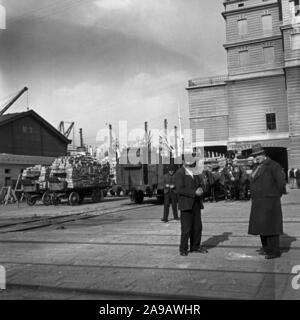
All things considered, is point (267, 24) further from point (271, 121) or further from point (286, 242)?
point (286, 242)

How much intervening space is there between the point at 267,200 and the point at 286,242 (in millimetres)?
1958

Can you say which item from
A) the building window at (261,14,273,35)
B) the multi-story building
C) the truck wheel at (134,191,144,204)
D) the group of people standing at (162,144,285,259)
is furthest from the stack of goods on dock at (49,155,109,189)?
the building window at (261,14,273,35)

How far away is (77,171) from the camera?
79.3ft

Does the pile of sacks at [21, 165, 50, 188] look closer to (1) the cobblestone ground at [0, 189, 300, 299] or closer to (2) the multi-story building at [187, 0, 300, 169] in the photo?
(1) the cobblestone ground at [0, 189, 300, 299]

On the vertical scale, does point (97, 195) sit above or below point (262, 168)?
below

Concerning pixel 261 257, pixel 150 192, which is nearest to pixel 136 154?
pixel 150 192

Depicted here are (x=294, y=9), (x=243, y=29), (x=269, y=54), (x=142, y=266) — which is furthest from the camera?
(x=243, y=29)

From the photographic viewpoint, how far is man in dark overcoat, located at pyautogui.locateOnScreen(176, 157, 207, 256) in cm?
800

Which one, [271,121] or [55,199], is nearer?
[55,199]

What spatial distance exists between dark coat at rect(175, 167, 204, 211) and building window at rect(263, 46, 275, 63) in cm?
3810

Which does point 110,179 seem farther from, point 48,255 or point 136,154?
point 48,255

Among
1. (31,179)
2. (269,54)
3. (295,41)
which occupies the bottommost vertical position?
(31,179)

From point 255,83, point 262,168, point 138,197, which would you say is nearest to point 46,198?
point 138,197

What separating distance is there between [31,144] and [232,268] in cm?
3734
